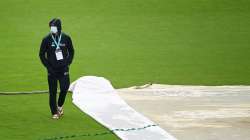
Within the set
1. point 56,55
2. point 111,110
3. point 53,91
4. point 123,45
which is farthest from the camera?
point 123,45

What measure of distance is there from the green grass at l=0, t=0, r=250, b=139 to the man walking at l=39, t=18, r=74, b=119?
55 centimetres

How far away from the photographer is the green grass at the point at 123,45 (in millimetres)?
12116

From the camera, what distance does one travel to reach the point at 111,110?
432 inches

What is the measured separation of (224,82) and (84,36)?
20.0 feet

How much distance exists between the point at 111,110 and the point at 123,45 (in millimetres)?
7079

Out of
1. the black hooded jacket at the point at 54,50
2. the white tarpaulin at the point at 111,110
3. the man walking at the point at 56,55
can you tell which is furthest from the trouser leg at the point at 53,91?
the white tarpaulin at the point at 111,110

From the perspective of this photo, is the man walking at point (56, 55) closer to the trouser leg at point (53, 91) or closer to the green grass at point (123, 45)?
the trouser leg at point (53, 91)

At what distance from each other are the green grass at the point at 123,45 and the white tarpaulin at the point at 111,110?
9.8 inches

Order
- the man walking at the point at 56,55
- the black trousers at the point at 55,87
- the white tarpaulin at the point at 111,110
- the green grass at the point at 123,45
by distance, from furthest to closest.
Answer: the green grass at the point at 123,45 → the black trousers at the point at 55,87 → the man walking at the point at 56,55 → the white tarpaulin at the point at 111,110

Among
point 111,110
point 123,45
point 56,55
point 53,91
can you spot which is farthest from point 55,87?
point 123,45

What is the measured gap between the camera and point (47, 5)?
2191 cm

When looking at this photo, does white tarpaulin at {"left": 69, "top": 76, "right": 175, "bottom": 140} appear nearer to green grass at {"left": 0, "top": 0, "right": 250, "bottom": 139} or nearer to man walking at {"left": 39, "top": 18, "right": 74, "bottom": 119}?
green grass at {"left": 0, "top": 0, "right": 250, "bottom": 139}

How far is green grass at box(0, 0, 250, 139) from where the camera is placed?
39.7ft

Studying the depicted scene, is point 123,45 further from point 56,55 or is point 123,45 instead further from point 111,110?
point 56,55
